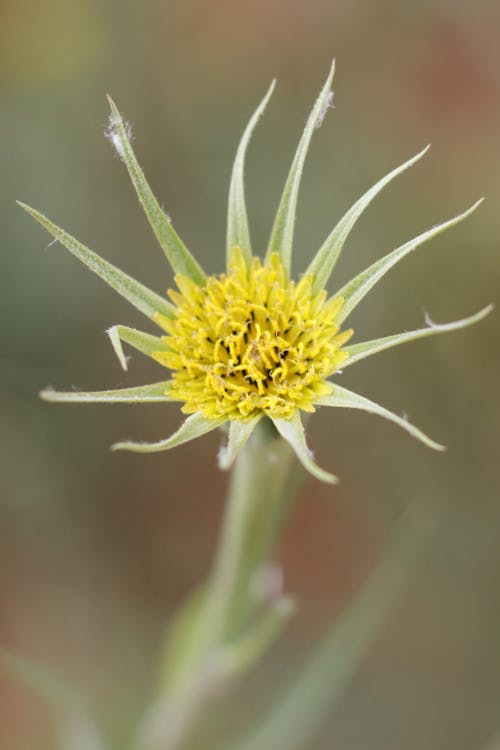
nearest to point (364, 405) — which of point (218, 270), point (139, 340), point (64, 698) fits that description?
point (139, 340)

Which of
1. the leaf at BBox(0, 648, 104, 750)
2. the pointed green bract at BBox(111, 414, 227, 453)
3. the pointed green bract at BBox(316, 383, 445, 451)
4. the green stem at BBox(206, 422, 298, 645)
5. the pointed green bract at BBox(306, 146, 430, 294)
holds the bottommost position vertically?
the pointed green bract at BBox(316, 383, 445, 451)

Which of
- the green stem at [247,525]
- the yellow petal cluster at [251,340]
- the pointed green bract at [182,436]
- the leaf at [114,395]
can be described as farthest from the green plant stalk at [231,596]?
the leaf at [114,395]

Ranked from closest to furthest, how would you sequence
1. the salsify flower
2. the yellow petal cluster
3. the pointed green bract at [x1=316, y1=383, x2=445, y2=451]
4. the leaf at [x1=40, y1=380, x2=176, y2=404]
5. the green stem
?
the pointed green bract at [x1=316, y1=383, x2=445, y2=451] < the leaf at [x1=40, y1=380, x2=176, y2=404] < the salsify flower < the yellow petal cluster < the green stem

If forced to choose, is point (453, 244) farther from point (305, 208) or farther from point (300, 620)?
point (300, 620)

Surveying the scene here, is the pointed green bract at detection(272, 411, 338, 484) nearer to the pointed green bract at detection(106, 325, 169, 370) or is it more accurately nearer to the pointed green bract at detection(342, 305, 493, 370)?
the pointed green bract at detection(342, 305, 493, 370)

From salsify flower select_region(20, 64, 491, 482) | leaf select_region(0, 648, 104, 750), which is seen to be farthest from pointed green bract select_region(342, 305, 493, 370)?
leaf select_region(0, 648, 104, 750)

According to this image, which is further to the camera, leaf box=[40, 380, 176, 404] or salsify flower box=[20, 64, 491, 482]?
salsify flower box=[20, 64, 491, 482]

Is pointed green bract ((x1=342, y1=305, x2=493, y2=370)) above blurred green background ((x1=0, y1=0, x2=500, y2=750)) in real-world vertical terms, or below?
below

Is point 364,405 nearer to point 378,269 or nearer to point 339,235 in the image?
point 378,269
